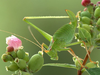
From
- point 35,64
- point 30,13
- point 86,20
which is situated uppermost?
point 30,13

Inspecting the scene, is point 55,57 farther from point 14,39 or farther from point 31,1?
point 31,1

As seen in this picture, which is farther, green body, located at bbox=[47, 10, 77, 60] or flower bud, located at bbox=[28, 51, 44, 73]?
green body, located at bbox=[47, 10, 77, 60]

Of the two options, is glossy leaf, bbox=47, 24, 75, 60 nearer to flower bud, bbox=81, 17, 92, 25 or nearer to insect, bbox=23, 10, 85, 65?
insect, bbox=23, 10, 85, 65

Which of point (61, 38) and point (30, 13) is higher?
point (30, 13)

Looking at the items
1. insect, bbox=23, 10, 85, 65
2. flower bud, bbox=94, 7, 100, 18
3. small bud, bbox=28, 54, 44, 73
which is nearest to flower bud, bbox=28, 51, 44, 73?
small bud, bbox=28, 54, 44, 73

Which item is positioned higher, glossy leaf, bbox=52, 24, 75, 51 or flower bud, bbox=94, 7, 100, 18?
flower bud, bbox=94, 7, 100, 18

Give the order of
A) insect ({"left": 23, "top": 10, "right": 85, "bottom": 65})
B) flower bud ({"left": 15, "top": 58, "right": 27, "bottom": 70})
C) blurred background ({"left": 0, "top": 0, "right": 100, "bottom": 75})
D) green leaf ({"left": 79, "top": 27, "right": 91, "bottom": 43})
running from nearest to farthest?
flower bud ({"left": 15, "top": 58, "right": 27, "bottom": 70})
green leaf ({"left": 79, "top": 27, "right": 91, "bottom": 43})
insect ({"left": 23, "top": 10, "right": 85, "bottom": 65})
blurred background ({"left": 0, "top": 0, "right": 100, "bottom": 75})

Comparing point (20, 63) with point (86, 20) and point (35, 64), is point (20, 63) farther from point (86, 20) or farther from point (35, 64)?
point (86, 20)

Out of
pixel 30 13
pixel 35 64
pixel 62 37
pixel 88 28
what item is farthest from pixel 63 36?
pixel 30 13

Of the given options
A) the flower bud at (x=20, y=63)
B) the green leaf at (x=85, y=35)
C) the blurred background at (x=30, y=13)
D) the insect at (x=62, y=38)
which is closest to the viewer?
the flower bud at (x=20, y=63)

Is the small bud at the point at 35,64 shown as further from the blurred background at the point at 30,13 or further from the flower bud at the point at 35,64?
the blurred background at the point at 30,13

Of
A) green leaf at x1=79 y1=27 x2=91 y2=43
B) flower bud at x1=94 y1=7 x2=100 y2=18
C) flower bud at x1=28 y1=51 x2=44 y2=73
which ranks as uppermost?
flower bud at x1=94 y1=7 x2=100 y2=18

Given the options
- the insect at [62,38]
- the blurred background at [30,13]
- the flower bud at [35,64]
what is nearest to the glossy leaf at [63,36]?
the insect at [62,38]
